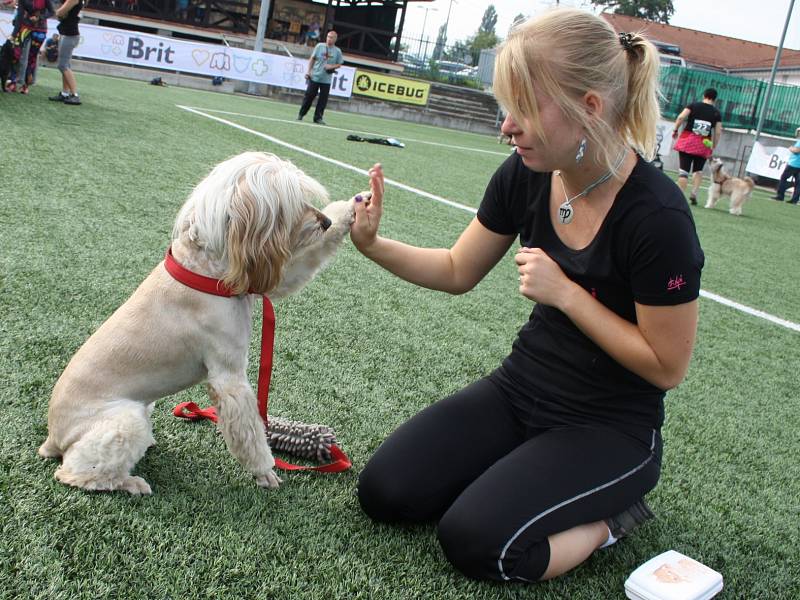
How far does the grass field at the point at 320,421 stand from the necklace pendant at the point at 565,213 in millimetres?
805

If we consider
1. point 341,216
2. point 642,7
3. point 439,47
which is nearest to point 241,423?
point 341,216

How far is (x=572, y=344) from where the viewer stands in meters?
2.42

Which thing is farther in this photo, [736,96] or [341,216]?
[736,96]

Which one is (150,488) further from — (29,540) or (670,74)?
(670,74)

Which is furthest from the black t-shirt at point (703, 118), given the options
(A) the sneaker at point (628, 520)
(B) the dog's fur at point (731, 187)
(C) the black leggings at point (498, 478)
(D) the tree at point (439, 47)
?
(D) the tree at point (439, 47)

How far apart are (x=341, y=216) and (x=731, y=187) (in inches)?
468

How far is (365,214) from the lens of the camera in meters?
2.60

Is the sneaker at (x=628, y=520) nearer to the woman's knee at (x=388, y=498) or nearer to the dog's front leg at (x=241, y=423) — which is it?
the woman's knee at (x=388, y=498)

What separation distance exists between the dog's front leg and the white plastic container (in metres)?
1.18

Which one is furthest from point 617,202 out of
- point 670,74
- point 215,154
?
point 670,74

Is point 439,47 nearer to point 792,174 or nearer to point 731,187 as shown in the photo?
point 792,174

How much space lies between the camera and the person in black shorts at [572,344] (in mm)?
2121

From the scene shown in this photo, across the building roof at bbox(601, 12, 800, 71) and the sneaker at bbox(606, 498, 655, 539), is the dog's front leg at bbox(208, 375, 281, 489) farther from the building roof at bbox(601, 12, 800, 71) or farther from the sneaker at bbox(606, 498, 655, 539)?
the building roof at bbox(601, 12, 800, 71)

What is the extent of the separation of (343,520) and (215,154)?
742 centimetres
